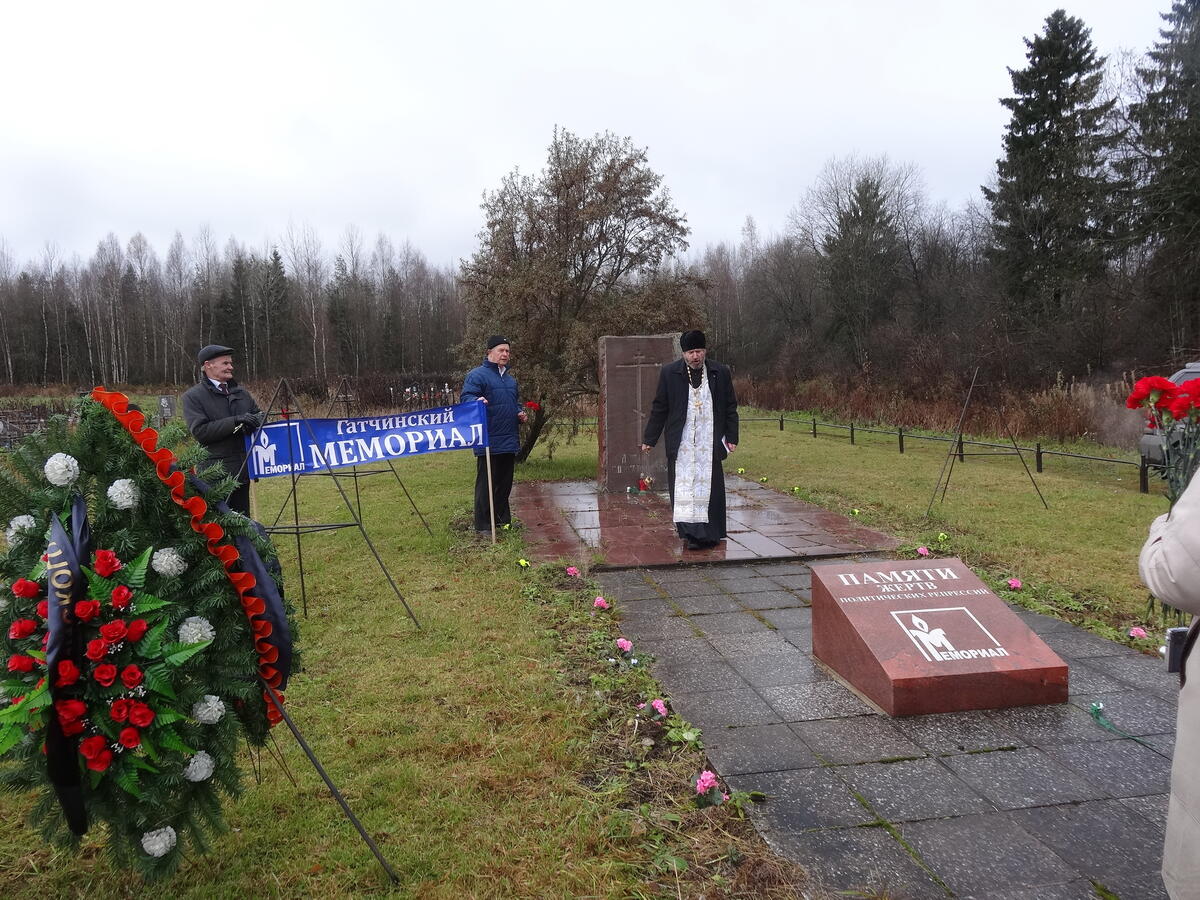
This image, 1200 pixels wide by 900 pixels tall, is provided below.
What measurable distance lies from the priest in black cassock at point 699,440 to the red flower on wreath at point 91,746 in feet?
16.6

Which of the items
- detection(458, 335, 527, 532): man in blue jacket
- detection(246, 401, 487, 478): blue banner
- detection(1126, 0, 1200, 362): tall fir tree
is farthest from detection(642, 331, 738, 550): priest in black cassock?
detection(1126, 0, 1200, 362): tall fir tree

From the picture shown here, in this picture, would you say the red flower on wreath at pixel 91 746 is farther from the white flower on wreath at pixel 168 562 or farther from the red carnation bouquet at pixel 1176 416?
the red carnation bouquet at pixel 1176 416

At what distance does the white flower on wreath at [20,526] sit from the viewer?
6.82 ft

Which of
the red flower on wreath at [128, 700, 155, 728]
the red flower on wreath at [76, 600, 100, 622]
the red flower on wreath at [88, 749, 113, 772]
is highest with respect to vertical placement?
the red flower on wreath at [76, 600, 100, 622]

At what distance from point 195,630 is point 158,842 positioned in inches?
22.2

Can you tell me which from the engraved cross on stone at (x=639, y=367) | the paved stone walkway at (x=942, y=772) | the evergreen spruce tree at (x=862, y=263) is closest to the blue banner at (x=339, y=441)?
the paved stone walkway at (x=942, y=772)

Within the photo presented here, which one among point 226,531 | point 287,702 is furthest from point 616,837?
point 287,702

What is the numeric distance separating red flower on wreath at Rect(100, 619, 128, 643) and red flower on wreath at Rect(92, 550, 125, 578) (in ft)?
0.43

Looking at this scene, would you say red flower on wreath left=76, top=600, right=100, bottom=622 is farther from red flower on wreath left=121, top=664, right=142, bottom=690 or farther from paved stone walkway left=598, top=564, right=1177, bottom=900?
paved stone walkway left=598, top=564, right=1177, bottom=900

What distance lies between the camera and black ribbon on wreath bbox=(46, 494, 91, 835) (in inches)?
74.6

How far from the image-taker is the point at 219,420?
5574 millimetres

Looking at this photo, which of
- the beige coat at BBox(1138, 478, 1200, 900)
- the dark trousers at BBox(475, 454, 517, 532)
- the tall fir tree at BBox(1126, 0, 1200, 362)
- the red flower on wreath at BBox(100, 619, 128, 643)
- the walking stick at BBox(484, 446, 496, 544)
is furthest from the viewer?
the tall fir tree at BBox(1126, 0, 1200, 362)

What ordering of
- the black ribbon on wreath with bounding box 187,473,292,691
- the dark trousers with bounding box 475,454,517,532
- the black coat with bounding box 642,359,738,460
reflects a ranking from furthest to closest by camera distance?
the dark trousers with bounding box 475,454,517,532
the black coat with bounding box 642,359,738,460
the black ribbon on wreath with bounding box 187,473,292,691

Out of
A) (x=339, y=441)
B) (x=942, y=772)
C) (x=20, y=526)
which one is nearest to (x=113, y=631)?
(x=20, y=526)
